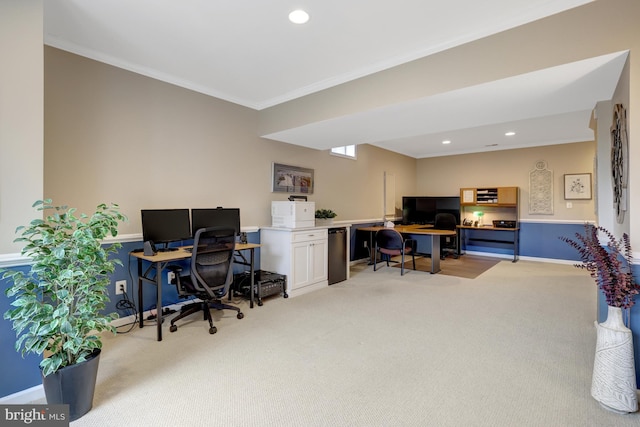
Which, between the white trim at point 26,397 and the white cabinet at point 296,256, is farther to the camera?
the white cabinet at point 296,256

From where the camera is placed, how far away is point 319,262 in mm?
4574

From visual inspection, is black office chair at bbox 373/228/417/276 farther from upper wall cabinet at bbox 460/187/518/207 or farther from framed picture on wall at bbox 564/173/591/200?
framed picture on wall at bbox 564/173/591/200

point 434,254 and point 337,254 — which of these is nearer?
point 337,254

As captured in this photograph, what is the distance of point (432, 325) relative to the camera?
3154 mm

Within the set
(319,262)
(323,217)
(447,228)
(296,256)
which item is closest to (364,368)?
(296,256)

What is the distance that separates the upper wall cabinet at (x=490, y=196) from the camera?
22.5ft

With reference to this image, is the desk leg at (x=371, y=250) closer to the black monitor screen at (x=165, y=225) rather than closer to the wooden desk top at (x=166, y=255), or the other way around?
the black monitor screen at (x=165, y=225)

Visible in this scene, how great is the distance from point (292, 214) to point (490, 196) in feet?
17.2

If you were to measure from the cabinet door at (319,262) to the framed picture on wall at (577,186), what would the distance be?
5.42m

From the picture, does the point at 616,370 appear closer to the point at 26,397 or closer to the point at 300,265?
the point at 300,265

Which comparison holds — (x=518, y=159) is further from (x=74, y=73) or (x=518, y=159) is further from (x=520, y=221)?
(x=74, y=73)

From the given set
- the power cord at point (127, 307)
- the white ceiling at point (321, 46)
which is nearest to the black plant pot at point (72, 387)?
the power cord at point (127, 307)

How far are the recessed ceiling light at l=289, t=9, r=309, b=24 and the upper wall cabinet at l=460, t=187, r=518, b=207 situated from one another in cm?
629

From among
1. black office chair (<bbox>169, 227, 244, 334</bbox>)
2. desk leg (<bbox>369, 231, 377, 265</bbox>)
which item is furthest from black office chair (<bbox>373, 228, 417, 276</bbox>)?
black office chair (<bbox>169, 227, 244, 334</bbox>)
